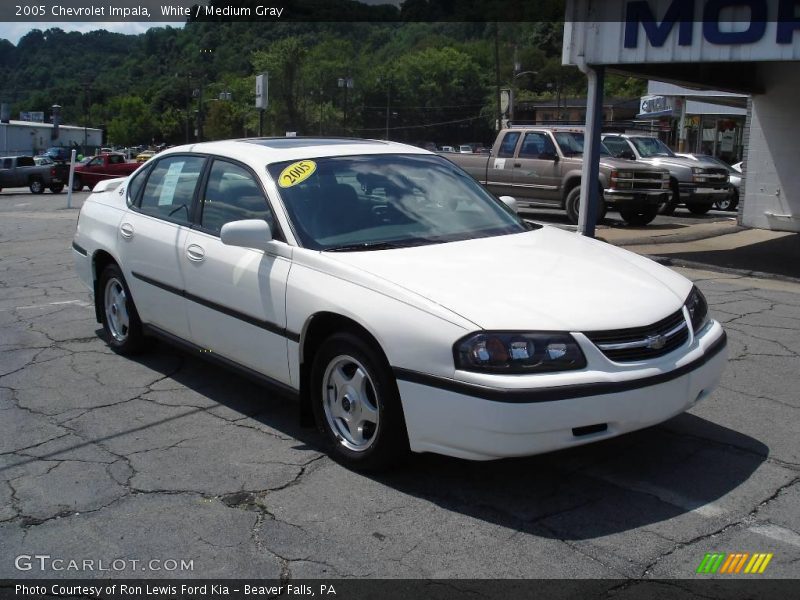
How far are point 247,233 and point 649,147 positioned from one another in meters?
16.5

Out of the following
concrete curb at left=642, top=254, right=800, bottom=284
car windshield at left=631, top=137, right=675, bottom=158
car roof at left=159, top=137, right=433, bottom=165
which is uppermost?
car windshield at left=631, top=137, right=675, bottom=158

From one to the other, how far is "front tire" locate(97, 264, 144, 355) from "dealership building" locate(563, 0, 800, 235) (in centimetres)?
712

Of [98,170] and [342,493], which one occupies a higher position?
[98,170]

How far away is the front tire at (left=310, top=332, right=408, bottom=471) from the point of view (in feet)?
13.1

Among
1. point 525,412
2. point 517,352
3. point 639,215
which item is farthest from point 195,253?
point 639,215

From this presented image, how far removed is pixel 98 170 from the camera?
103 feet

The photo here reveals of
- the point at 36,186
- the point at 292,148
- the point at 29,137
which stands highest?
the point at 292,148

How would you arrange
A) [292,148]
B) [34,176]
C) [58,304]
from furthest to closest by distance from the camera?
1. [34,176]
2. [58,304]
3. [292,148]

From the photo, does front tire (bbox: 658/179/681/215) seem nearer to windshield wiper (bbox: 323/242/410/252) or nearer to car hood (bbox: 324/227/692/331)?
car hood (bbox: 324/227/692/331)

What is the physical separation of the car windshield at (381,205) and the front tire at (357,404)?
0.63m

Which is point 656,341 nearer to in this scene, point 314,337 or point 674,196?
point 314,337

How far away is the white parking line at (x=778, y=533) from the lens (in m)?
3.56

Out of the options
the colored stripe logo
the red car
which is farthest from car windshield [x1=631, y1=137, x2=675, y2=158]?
the red car

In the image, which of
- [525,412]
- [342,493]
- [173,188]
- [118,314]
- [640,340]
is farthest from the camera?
[118,314]
